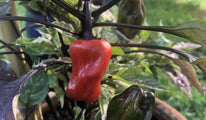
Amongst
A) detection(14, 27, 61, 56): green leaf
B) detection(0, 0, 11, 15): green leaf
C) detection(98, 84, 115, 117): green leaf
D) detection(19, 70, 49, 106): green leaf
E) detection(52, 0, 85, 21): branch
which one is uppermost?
detection(0, 0, 11, 15): green leaf

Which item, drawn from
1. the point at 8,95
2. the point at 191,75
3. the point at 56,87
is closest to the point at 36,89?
the point at 56,87

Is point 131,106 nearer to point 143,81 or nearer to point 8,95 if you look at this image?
point 143,81

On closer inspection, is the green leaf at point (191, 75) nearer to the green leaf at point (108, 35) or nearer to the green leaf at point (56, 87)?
the green leaf at point (108, 35)

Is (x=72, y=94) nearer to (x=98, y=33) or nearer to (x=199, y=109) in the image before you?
(x=98, y=33)

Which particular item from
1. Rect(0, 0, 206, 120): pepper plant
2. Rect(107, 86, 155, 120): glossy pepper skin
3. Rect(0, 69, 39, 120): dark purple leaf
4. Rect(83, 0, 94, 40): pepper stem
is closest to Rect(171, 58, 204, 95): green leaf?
Rect(0, 0, 206, 120): pepper plant

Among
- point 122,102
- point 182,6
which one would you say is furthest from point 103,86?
point 182,6

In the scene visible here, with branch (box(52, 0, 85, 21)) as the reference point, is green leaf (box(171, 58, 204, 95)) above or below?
below

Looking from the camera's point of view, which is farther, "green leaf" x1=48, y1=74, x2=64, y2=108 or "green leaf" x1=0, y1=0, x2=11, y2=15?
"green leaf" x1=48, y1=74, x2=64, y2=108

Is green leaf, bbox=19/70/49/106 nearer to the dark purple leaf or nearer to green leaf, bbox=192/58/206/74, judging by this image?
the dark purple leaf
